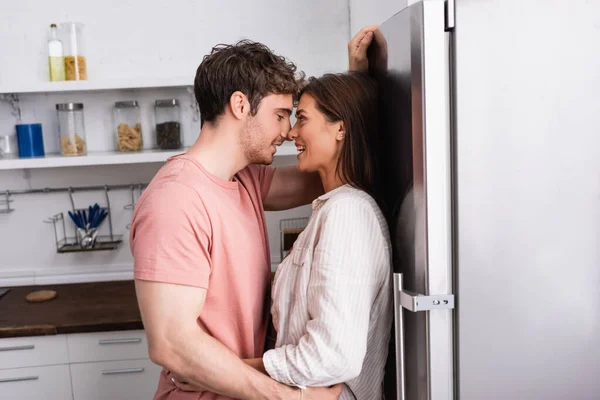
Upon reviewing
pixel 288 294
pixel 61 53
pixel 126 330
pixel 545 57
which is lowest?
pixel 126 330

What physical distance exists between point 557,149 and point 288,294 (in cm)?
63

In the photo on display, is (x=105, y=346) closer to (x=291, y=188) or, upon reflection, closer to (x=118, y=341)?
(x=118, y=341)

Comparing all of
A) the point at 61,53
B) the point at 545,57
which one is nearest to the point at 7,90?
the point at 61,53

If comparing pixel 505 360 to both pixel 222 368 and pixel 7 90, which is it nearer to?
pixel 222 368

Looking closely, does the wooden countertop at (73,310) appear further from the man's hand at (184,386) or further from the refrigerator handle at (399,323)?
the refrigerator handle at (399,323)

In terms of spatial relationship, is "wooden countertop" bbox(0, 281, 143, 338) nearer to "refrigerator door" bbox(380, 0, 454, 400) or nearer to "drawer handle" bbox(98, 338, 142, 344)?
"drawer handle" bbox(98, 338, 142, 344)

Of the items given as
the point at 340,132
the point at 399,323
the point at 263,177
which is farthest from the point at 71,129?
the point at 399,323

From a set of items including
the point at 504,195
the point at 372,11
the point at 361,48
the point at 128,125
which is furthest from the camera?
the point at 128,125

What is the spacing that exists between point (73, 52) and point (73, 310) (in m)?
1.08

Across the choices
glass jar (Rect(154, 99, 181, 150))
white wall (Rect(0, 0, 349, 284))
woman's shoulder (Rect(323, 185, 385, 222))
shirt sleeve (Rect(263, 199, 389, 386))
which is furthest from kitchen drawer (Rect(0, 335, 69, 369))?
woman's shoulder (Rect(323, 185, 385, 222))

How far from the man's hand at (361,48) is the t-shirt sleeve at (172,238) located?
571mm

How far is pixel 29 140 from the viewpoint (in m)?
2.49

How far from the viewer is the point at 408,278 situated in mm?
1221

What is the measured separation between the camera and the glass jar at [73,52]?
8.00 feet
